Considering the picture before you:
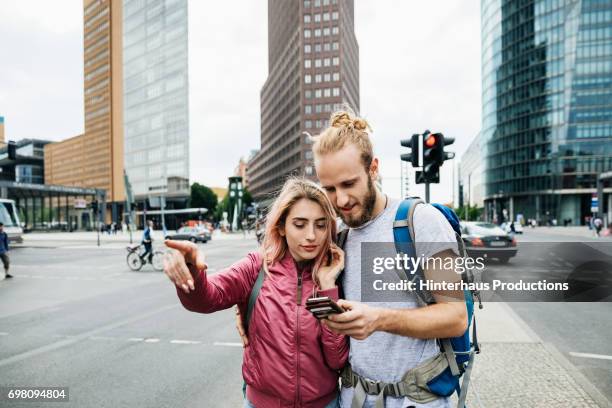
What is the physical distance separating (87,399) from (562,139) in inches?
3099

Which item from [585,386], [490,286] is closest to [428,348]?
[490,286]

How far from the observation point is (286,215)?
1.89 m

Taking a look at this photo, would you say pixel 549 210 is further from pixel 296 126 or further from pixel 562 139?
pixel 296 126

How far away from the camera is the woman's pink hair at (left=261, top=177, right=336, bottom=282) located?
1815 millimetres

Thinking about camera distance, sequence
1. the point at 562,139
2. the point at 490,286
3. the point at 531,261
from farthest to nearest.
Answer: the point at 562,139 → the point at 531,261 → the point at 490,286

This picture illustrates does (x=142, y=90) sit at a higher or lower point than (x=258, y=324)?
higher

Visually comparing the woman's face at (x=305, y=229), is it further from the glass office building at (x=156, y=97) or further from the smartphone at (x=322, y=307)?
the glass office building at (x=156, y=97)

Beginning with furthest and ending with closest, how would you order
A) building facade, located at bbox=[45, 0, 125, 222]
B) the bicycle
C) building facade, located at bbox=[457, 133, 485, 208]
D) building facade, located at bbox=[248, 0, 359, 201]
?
building facade, located at bbox=[457, 133, 485, 208] < building facade, located at bbox=[248, 0, 359, 201] < building facade, located at bbox=[45, 0, 125, 222] < the bicycle

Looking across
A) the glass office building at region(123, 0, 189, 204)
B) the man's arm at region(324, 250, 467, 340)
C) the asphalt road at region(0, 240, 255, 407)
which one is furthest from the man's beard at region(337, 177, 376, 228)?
the glass office building at region(123, 0, 189, 204)

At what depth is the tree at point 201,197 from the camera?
85.2 metres

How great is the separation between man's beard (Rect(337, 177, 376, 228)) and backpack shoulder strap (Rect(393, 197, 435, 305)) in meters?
0.14

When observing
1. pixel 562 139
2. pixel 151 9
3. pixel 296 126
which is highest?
pixel 151 9

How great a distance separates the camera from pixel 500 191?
255ft

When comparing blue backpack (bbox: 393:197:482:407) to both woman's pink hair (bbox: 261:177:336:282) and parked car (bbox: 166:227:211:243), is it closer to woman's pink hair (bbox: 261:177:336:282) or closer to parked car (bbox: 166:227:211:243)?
woman's pink hair (bbox: 261:177:336:282)
